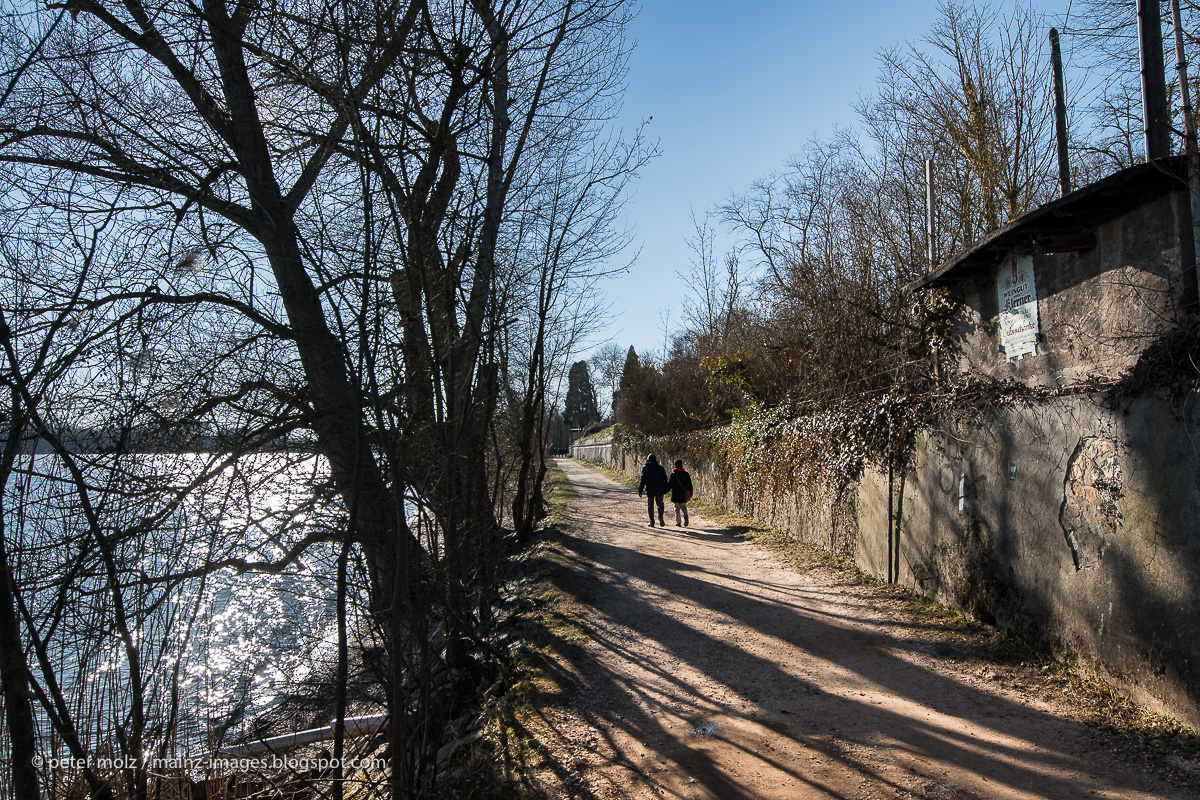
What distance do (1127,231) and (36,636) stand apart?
7.56 metres

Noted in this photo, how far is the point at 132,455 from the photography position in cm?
436

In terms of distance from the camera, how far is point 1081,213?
18.8 ft

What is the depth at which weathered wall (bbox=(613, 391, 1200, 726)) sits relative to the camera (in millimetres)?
4410

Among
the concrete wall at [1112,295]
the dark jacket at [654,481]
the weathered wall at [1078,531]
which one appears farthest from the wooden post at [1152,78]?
the dark jacket at [654,481]

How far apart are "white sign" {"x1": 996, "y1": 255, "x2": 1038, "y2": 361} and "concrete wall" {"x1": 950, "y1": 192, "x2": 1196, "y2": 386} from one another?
0.09 metres

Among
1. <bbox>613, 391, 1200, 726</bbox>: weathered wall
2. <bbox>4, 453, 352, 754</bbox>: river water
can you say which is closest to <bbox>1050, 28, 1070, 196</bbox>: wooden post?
<bbox>613, 391, 1200, 726</bbox>: weathered wall

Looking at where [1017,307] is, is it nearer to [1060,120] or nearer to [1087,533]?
[1087,533]

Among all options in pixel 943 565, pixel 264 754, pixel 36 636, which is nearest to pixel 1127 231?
pixel 943 565

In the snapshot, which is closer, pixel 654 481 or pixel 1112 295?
pixel 1112 295

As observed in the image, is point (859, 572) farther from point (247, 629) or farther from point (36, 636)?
point (36, 636)

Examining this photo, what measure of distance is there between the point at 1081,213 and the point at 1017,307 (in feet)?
4.27

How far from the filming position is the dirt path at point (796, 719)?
4.15 meters

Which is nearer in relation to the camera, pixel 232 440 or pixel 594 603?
pixel 232 440

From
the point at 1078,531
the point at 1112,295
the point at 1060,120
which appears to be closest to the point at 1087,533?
the point at 1078,531
